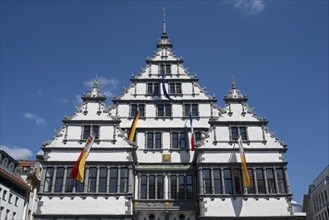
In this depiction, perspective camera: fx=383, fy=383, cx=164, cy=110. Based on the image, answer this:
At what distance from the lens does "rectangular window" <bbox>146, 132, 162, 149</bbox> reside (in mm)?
36312

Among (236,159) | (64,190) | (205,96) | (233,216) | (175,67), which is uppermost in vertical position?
(175,67)

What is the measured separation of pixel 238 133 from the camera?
34.8 meters

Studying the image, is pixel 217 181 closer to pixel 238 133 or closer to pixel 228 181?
pixel 228 181

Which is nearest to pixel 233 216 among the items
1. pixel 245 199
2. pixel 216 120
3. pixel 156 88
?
pixel 245 199

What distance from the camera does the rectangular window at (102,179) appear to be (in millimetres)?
32091

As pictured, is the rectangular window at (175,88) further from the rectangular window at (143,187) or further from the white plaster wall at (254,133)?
the rectangular window at (143,187)

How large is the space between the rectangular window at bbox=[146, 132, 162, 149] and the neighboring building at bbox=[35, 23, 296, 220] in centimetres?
9

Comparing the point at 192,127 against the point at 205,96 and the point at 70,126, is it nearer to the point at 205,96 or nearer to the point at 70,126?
the point at 205,96

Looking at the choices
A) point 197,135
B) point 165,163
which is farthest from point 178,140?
point 165,163

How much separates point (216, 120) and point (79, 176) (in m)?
13.1

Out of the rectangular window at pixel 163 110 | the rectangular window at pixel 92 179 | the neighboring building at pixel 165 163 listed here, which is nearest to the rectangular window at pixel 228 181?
the neighboring building at pixel 165 163

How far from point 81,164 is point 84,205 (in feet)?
11.0

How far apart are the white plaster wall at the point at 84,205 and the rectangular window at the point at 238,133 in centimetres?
1128

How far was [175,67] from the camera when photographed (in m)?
40.9
